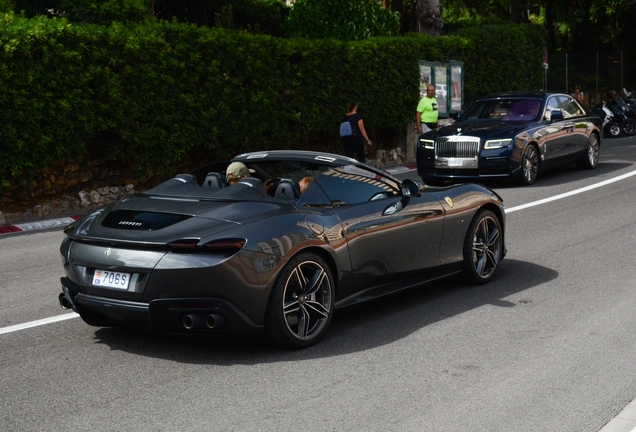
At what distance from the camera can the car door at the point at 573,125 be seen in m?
19.0

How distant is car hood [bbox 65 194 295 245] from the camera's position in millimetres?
6688

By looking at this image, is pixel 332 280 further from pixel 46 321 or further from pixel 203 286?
pixel 46 321

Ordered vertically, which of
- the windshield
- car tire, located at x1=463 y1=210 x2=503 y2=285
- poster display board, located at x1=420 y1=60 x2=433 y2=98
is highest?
poster display board, located at x1=420 y1=60 x2=433 y2=98

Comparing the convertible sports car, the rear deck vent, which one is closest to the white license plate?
the convertible sports car

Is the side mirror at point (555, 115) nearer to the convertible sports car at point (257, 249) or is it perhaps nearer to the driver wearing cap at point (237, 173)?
the convertible sports car at point (257, 249)

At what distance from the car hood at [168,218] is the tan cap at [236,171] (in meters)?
0.86

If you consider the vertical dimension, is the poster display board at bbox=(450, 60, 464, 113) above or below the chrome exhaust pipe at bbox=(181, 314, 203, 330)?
above

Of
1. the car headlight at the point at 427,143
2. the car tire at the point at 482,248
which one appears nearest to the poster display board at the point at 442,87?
the car headlight at the point at 427,143

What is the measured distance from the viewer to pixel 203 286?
6465 millimetres

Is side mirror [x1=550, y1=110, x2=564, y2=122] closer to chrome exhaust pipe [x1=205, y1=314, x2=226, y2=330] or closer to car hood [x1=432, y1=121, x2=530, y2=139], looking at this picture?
car hood [x1=432, y1=121, x2=530, y2=139]

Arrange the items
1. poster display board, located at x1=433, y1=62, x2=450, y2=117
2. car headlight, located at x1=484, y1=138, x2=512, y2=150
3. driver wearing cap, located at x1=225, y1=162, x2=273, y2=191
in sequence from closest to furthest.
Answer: driver wearing cap, located at x1=225, y1=162, x2=273, y2=191 → car headlight, located at x1=484, y1=138, x2=512, y2=150 → poster display board, located at x1=433, y1=62, x2=450, y2=117

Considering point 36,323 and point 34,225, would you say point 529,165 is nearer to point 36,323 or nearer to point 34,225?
point 34,225

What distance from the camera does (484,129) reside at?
17.7 m

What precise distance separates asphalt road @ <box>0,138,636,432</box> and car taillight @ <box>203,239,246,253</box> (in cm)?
80
